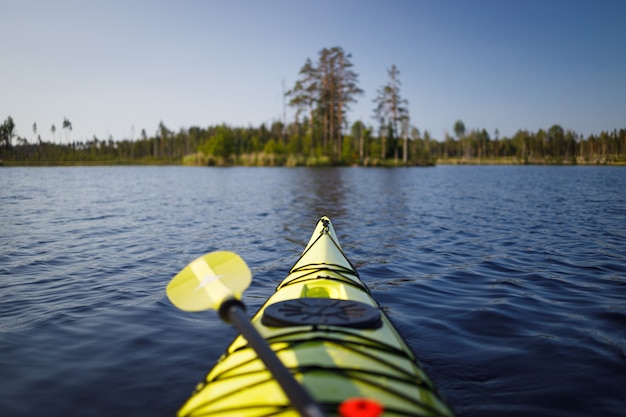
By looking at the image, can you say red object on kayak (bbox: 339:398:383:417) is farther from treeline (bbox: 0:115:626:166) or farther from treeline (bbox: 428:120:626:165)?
treeline (bbox: 428:120:626:165)

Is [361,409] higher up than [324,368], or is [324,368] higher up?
[361,409]

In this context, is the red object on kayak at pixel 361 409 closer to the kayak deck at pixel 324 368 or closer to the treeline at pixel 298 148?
the kayak deck at pixel 324 368

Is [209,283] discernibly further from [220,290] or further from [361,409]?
[361,409]

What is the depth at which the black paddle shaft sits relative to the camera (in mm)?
1674

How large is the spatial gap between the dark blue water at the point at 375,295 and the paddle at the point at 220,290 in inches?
27.1

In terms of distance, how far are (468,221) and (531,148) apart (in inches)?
3976

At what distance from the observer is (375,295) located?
18.1 ft

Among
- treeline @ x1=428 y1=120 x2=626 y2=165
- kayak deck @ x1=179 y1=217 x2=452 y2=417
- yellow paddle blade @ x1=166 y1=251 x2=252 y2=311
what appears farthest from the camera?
treeline @ x1=428 y1=120 x2=626 y2=165

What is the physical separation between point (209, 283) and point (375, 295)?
285 centimetres

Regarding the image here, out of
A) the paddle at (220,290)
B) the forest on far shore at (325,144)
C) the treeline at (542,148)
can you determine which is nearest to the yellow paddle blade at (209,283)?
the paddle at (220,290)

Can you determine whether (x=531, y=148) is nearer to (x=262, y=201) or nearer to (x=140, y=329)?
(x=262, y=201)

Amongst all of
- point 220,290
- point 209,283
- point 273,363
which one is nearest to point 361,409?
point 273,363

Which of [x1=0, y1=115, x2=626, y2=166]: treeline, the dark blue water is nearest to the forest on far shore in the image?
[x1=0, y1=115, x2=626, y2=166]: treeline

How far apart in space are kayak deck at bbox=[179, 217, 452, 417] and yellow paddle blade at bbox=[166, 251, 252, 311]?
32 centimetres
